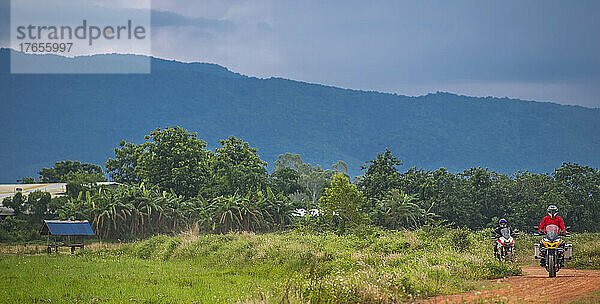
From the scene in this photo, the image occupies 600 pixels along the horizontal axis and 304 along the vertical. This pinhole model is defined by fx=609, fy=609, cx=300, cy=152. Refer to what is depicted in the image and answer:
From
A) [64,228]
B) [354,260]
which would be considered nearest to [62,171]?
[64,228]

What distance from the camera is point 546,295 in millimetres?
11336

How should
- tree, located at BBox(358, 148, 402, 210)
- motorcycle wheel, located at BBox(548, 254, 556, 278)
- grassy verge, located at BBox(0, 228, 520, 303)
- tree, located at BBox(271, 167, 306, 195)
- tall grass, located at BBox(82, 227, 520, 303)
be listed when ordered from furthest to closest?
tree, located at BBox(271, 167, 306, 195) < tree, located at BBox(358, 148, 402, 210) < motorcycle wheel, located at BBox(548, 254, 556, 278) < grassy verge, located at BBox(0, 228, 520, 303) < tall grass, located at BBox(82, 227, 520, 303)

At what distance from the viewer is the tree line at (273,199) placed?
33844 mm

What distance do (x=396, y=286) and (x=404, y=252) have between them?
6.05 m

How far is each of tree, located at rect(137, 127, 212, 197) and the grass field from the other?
1884 cm

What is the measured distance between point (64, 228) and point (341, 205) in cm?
1311

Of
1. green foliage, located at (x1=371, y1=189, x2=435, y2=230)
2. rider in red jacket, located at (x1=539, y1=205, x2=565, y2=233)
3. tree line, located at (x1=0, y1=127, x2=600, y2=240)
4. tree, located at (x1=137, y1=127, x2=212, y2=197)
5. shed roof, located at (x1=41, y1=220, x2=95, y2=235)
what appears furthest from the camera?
tree, located at (x1=137, y1=127, x2=212, y2=197)

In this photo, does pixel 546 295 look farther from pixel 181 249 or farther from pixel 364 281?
pixel 181 249

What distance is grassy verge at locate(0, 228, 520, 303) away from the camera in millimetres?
11906

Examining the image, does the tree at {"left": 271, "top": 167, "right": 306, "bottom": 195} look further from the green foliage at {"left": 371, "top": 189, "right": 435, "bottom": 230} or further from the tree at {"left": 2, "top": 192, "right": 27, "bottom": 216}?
the tree at {"left": 2, "top": 192, "right": 27, "bottom": 216}

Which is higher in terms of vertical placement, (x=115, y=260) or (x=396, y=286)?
(x=396, y=286)

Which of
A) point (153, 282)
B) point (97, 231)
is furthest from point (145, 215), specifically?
point (153, 282)

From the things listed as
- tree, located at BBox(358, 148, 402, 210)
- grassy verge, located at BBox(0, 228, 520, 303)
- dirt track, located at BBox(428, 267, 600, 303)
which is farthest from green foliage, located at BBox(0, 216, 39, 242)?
dirt track, located at BBox(428, 267, 600, 303)

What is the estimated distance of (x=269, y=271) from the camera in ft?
58.3
